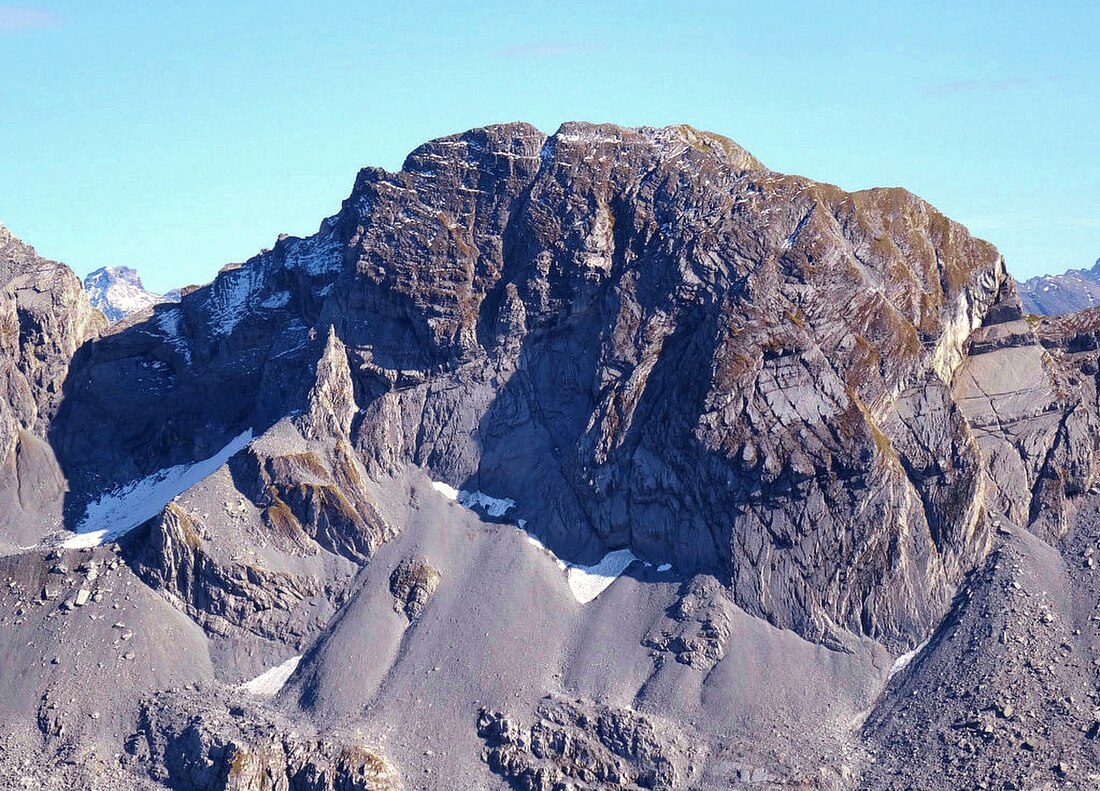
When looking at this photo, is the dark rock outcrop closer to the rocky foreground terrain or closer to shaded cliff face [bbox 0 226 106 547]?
the rocky foreground terrain

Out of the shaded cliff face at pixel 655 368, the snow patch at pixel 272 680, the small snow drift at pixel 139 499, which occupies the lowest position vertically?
the snow patch at pixel 272 680

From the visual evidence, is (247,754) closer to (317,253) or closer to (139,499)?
(139,499)

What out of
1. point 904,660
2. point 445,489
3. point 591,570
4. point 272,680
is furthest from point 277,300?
point 904,660

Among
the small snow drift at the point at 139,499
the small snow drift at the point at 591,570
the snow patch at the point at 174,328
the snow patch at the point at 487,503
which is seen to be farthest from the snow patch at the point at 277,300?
the small snow drift at the point at 591,570

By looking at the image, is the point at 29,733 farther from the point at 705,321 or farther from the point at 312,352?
the point at 705,321

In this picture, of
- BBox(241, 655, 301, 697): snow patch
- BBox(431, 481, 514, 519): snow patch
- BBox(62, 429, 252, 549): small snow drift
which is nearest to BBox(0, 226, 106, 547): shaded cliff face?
BBox(62, 429, 252, 549): small snow drift

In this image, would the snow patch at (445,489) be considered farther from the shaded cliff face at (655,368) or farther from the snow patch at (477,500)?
the shaded cliff face at (655,368)

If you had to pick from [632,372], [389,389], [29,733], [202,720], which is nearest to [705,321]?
[632,372]
